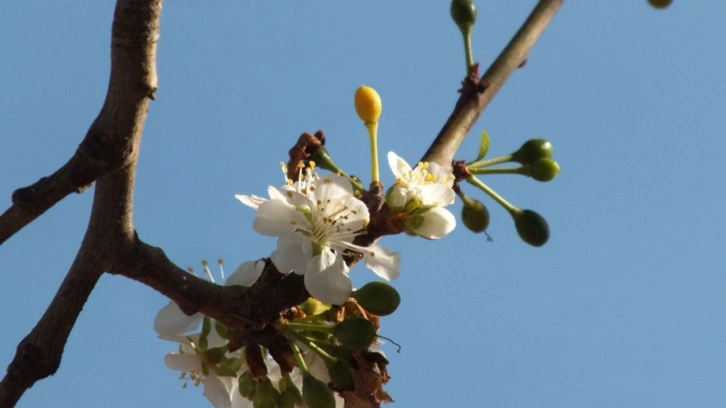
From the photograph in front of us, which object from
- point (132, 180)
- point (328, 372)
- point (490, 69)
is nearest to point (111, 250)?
point (132, 180)

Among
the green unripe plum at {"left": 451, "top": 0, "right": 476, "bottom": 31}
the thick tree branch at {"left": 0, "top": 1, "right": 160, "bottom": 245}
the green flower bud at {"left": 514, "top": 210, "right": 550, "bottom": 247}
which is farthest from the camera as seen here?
the green unripe plum at {"left": 451, "top": 0, "right": 476, "bottom": 31}

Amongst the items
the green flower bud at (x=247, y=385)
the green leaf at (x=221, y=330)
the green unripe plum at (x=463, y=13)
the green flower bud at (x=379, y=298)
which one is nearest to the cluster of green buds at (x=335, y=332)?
the green flower bud at (x=379, y=298)

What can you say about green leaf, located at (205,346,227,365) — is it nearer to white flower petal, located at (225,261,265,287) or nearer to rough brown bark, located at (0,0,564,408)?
white flower petal, located at (225,261,265,287)

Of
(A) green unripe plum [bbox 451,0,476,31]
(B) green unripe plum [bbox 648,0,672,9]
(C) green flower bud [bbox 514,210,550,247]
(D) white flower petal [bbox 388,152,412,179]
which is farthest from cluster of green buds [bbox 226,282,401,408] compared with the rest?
(B) green unripe plum [bbox 648,0,672,9]

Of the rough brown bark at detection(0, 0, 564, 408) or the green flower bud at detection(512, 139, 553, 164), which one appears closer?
Result: the rough brown bark at detection(0, 0, 564, 408)

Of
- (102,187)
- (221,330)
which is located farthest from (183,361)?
(102,187)

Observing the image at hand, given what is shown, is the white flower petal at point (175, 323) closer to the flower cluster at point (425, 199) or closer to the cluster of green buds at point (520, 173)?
the flower cluster at point (425, 199)
